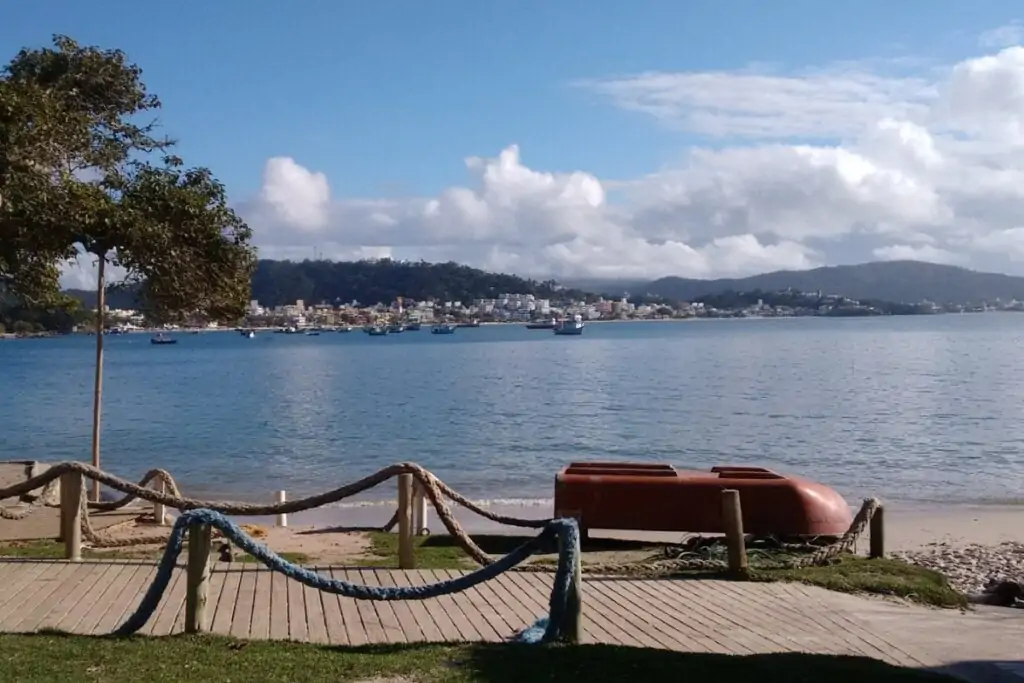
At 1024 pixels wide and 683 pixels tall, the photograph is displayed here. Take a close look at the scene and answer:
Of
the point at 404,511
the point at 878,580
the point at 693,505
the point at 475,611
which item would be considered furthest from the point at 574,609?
the point at 693,505

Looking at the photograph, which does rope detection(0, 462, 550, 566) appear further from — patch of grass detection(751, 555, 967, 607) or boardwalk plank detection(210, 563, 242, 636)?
patch of grass detection(751, 555, 967, 607)

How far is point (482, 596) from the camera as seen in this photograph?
33.0 ft

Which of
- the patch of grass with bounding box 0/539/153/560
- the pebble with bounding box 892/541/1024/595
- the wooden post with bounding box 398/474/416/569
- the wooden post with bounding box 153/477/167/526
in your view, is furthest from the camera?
the wooden post with bounding box 153/477/167/526

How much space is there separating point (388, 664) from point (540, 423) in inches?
1557

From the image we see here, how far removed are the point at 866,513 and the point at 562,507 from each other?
11.9 ft

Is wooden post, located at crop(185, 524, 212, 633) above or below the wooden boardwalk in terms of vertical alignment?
above

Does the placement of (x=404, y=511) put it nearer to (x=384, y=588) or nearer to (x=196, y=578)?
(x=384, y=588)

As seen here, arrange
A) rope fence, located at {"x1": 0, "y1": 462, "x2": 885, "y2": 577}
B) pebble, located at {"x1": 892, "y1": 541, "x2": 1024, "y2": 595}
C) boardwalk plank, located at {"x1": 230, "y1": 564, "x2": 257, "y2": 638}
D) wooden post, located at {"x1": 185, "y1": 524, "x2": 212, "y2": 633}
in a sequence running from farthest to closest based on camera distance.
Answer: pebble, located at {"x1": 892, "y1": 541, "x2": 1024, "y2": 595}, rope fence, located at {"x1": 0, "y1": 462, "x2": 885, "y2": 577}, boardwalk plank, located at {"x1": 230, "y1": 564, "x2": 257, "y2": 638}, wooden post, located at {"x1": 185, "y1": 524, "x2": 212, "y2": 633}

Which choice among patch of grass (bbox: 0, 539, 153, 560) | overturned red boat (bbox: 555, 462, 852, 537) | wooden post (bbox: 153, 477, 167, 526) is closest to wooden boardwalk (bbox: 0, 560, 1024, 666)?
patch of grass (bbox: 0, 539, 153, 560)

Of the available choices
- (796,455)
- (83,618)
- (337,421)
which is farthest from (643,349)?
(83,618)

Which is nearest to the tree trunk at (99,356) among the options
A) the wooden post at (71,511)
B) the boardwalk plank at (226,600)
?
the wooden post at (71,511)

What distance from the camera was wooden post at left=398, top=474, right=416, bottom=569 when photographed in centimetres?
1116

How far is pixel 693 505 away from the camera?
1391 cm

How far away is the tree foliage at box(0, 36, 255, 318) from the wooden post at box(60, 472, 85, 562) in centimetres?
503
